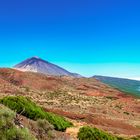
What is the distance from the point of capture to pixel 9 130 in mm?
19578

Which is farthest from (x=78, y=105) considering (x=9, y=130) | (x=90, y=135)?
(x=9, y=130)

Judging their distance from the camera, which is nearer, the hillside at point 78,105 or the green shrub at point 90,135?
the green shrub at point 90,135

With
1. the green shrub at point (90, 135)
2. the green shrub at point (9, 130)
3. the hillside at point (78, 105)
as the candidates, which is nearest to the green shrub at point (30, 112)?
the hillside at point (78, 105)

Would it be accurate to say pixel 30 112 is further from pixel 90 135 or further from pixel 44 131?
pixel 44 131

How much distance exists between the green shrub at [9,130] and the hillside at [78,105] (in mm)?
12985

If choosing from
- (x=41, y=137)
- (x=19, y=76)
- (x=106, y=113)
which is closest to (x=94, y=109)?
(x=106, y=113)

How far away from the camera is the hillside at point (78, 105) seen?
62.2 meters

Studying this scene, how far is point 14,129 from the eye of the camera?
19.6 metres

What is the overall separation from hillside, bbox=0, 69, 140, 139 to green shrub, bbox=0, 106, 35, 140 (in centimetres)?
1298

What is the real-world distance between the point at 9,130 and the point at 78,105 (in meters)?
70.9

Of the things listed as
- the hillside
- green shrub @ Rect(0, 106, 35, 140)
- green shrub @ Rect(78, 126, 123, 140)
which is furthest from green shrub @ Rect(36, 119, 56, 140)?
the hillside

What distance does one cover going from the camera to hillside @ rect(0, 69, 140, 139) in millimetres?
62219

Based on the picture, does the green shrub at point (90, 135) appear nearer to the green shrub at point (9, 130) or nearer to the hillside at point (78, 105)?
the hillside at point (78, 105)

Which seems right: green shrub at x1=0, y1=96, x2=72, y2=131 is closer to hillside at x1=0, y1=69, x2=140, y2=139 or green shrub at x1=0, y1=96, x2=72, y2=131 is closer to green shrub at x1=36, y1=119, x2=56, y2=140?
hillside at x1=0, y1=69, x2=140, y2=139
